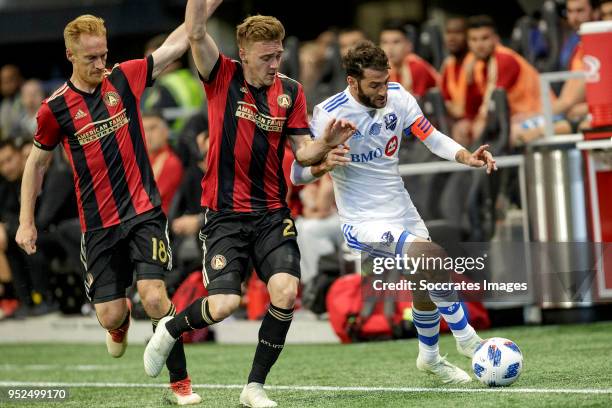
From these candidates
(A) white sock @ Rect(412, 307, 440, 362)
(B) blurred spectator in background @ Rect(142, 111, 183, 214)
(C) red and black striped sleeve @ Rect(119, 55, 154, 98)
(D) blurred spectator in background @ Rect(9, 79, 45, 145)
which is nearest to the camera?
(A) white sock @ Rect(412, 307, 440, 362)

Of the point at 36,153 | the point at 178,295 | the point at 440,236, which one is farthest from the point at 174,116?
the point at 36,153

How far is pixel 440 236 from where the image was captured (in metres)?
10.6

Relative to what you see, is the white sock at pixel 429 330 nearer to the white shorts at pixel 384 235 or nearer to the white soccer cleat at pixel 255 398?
the white shorts at pixel 384 235

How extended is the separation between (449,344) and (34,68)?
→ 13.2 metres

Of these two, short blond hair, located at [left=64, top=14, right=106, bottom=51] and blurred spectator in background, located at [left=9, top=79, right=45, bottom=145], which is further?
blurred spectator in background, located at [left=9, top=79, right=45, bottom=145]

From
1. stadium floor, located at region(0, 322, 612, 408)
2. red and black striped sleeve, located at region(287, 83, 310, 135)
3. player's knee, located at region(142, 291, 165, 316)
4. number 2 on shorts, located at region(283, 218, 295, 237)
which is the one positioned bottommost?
stadium floor, located at region(0, 322, 612, 408)

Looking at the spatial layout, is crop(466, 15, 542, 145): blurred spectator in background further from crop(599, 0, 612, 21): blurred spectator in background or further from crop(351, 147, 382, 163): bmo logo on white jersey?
crop(351, 147, 382, 163): bmo logo on white jersey

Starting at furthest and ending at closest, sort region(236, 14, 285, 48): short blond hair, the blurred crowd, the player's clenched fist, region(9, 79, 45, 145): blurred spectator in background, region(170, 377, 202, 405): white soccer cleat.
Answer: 1. region(9, 79, 45, 145): blurred spectator in background
2. the blurred crowd
3. the player's clenched fist
4. region(170, 377, 202, 405): white soccer cleat
5. region(236, 14, 285, 48): short blond hair

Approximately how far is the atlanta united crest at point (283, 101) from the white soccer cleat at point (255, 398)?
1589 mm

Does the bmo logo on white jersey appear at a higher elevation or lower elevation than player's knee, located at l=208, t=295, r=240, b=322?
higher

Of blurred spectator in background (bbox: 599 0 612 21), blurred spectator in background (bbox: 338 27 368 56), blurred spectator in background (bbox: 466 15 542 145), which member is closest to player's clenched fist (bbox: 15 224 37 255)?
blurred spectator in background (bbox: 466 15 542 145)

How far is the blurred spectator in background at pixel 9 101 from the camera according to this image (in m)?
17.1

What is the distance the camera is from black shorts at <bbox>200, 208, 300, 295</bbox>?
6824 millimetres

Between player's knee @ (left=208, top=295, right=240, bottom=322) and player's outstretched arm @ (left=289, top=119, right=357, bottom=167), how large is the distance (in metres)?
0.88
